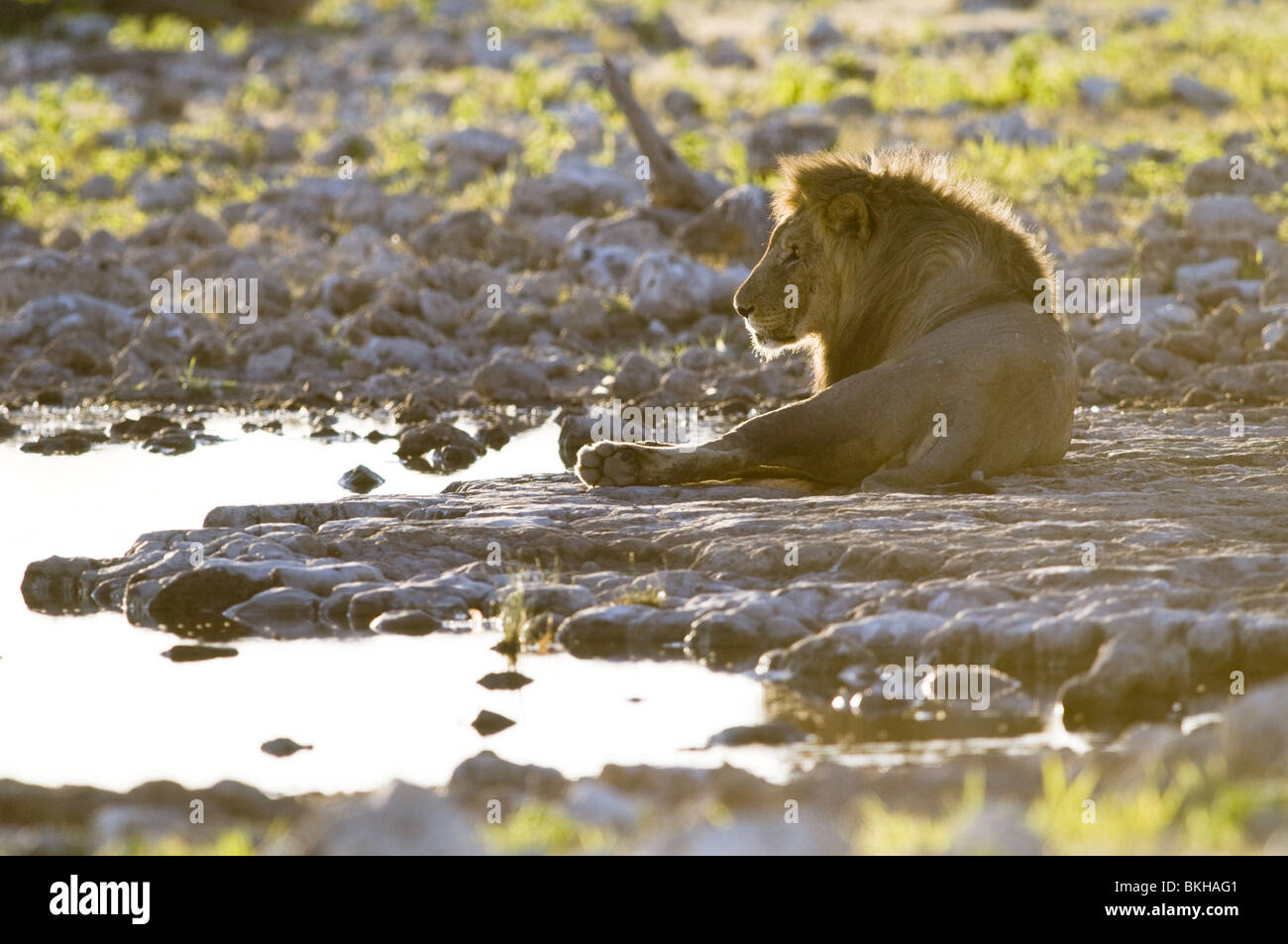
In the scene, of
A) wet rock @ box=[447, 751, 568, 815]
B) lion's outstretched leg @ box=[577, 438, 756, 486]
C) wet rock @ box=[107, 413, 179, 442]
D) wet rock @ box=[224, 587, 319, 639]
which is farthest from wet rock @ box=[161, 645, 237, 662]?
wet rock @ box=[107, 413, 179, 442]

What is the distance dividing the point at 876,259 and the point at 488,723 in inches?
156

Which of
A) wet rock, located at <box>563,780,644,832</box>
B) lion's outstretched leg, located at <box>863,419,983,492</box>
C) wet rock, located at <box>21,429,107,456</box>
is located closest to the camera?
wet rock, located at <box>563,780,644,832</box>

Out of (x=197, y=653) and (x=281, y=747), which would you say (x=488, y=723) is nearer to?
(x=281, y=747)

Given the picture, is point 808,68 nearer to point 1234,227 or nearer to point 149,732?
point 1234,227

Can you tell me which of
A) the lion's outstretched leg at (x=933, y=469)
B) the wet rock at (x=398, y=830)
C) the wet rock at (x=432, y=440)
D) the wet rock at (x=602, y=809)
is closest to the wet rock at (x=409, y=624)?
the lion's outstretched leg at (x=933, y=469)

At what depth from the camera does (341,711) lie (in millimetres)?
5723

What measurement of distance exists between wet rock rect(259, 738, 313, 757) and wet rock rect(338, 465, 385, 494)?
13.8 ft

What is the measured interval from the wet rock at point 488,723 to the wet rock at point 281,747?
0.48 meters

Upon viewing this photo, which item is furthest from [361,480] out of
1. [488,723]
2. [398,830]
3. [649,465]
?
[398,830]

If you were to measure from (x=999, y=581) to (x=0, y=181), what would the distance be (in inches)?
640

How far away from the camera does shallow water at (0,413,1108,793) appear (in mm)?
5141

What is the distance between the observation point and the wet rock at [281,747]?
209 inches

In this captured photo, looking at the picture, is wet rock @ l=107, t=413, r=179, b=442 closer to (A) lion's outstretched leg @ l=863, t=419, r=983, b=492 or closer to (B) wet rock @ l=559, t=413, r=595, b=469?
(B) wet rock @ l=559, t=413, r=595, b=469

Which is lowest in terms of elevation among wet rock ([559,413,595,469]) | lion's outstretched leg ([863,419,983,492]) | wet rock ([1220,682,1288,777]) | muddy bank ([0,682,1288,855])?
muddy bank ([0,682,1288,855])
